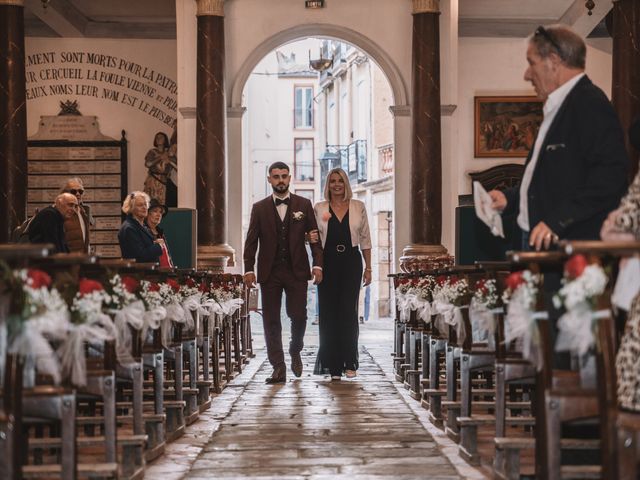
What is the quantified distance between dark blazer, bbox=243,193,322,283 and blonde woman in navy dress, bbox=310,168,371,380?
0.83 feet

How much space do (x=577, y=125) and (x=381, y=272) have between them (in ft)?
75.7

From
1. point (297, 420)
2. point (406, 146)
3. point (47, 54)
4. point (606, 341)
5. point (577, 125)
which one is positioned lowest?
point (297, 420)

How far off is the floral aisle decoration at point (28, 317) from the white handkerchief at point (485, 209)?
1847mm

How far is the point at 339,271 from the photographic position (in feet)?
32.4

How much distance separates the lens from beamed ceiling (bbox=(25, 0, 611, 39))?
1723cm

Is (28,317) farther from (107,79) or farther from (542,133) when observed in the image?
(107,79)

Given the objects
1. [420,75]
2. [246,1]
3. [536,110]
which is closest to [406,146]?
[420,75]

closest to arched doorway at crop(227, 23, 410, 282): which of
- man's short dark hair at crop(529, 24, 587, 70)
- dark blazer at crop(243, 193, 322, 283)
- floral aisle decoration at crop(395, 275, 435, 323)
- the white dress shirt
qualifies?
floral aisle decoration at crop(395, 275, 435, 323)

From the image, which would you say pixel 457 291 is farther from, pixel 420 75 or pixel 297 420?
pixel 420 75

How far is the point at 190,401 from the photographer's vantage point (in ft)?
24.4

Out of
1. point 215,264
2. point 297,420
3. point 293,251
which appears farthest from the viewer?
point 215,264

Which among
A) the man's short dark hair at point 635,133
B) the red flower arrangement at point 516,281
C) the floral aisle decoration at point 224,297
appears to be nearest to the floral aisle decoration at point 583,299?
the red flower arrangement at point 516,281

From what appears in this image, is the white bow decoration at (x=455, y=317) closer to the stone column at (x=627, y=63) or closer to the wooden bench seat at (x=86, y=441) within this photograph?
the wooden bench seat at (x=86, y=441)

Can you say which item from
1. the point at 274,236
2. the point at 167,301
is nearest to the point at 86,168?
the point at 274,236
